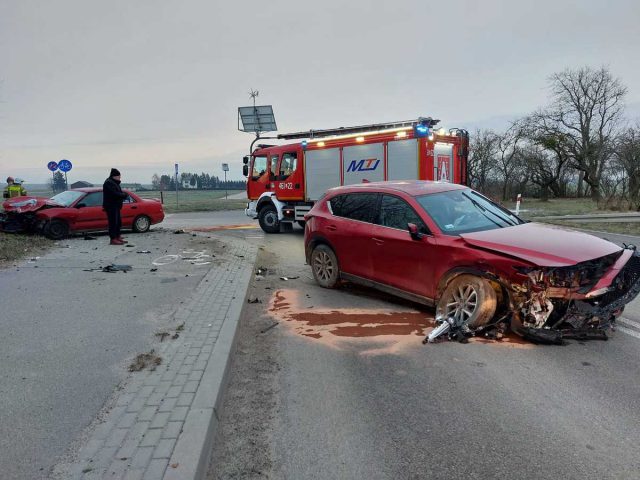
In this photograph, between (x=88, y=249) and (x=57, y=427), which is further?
(x=88, y=249)

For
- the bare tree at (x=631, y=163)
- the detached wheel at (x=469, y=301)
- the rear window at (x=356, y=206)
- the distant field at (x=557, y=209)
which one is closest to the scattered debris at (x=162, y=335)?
the detached wheel at (x=469, y=301)

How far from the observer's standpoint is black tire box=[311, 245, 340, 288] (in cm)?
751

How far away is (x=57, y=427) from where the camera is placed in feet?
10.7

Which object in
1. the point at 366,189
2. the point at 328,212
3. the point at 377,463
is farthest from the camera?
the point at 328,212

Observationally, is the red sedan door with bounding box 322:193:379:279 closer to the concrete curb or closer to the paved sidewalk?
the paved sidewalk

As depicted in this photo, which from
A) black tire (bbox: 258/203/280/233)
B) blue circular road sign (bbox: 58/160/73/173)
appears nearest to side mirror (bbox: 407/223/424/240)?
black tire (bbox: 258/203/280/233)

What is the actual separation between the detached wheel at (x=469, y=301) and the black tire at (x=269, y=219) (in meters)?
11.4

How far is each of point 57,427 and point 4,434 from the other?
12.2 inches

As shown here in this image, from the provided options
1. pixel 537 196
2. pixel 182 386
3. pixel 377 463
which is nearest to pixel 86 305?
pixel 182 386

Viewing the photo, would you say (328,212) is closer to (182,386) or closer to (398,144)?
(182,386)

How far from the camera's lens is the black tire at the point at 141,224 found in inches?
606

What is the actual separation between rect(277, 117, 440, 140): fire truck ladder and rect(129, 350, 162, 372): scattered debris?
401 inches

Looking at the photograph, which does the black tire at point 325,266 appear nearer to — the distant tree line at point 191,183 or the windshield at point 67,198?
the windshield at point 67,198

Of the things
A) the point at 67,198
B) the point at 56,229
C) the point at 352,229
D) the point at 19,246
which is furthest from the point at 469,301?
the point at 67,198
